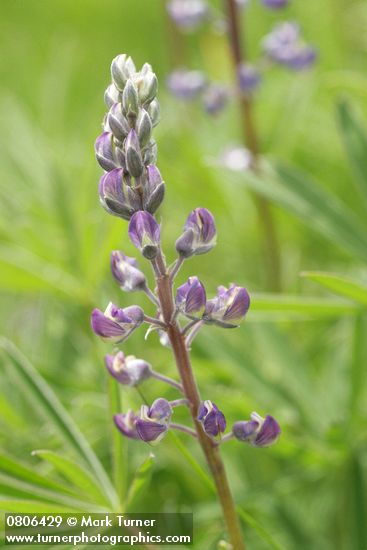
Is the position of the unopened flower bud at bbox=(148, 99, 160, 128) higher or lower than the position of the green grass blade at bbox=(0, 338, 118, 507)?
higher

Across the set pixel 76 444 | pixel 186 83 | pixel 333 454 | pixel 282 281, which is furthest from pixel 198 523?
pixel 186 83

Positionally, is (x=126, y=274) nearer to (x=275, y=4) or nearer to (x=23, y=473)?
(x=23, y=473)

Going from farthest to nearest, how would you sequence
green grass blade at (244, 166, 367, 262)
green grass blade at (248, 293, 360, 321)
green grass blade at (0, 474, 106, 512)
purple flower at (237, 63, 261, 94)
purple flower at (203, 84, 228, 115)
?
1. purple flower at (203, 84, 228, 115)
2. purple flower at (237, 63, 261, 94)
3. green grass blade at (244, 166, 367, 262)
4. green grass blade at (248, 293, 360, 321)
5. green grass blade at (0, 474, 106, 512)

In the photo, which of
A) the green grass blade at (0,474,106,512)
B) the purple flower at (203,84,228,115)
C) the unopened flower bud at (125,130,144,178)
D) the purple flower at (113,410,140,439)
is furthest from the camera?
the purple flower at (203,84,228,115)

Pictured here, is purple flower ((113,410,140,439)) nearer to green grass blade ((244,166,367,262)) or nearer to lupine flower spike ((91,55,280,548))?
lupine flower spike ((91,55,280,548))

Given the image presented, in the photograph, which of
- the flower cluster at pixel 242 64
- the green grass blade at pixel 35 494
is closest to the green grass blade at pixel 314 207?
the flower cluster at pixel 242 64

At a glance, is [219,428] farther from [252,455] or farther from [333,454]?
[252,455]

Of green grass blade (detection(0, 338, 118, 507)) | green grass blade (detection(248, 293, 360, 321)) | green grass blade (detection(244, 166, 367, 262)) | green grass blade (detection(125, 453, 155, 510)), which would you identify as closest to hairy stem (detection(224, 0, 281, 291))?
green grass blade (detection(244, 166, 367, 262))
